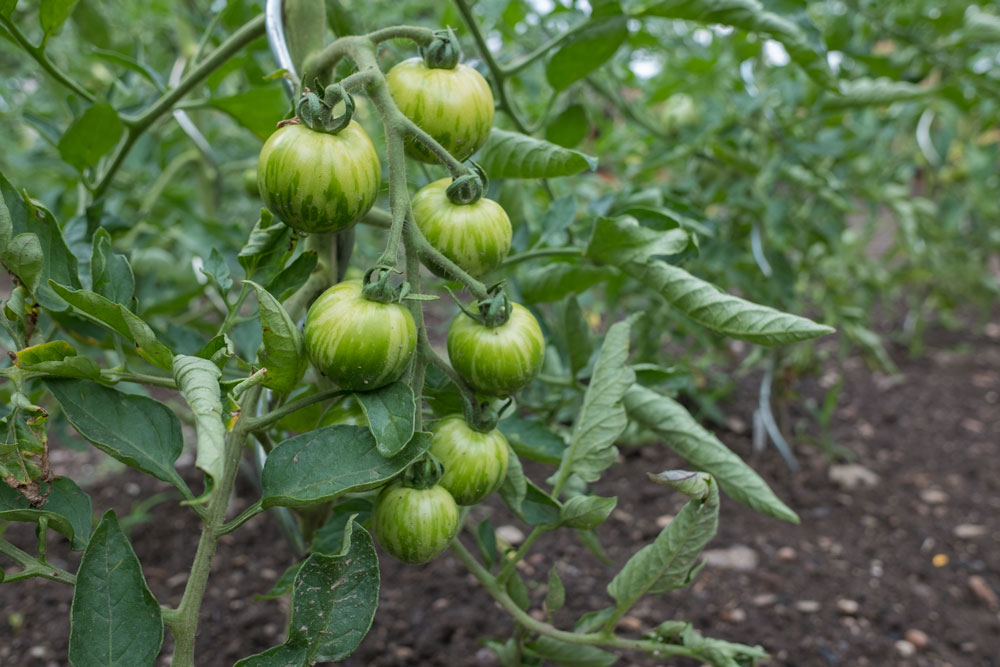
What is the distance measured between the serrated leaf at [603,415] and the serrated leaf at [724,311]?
5 centimetres

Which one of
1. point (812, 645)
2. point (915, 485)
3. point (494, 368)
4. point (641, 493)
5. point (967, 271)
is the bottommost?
point (967, 271)

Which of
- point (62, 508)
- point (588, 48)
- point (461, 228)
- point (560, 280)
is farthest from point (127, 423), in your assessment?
point (588, 48)

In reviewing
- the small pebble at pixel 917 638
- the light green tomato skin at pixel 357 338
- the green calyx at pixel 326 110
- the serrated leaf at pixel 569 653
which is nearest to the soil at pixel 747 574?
the small pebble at pixel 917 638

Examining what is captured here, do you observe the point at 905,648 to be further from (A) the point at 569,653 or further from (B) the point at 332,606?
(B) the point at 332,606

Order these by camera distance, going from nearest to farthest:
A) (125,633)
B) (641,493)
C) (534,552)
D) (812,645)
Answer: (125,633)
(812,645)
(534,552)
(641,493)

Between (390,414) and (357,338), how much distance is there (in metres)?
0.06

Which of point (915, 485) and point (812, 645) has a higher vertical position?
point (812, 645)

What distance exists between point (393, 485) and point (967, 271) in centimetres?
281

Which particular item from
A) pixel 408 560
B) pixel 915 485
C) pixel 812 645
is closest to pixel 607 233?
pixel 408 560

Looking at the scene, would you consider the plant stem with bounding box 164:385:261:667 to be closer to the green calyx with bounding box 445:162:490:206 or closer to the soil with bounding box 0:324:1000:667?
the green calyx with bounding box 445:162:490:206

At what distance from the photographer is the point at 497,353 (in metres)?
0.56

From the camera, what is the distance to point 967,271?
2807 millimetres

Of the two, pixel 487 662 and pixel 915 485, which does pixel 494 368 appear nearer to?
pixel 487 662

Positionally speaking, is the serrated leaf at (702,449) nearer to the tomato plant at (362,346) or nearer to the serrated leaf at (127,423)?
the tomato plant at (362,346)
